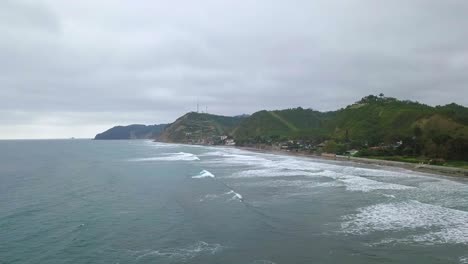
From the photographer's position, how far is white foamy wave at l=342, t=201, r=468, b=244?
59.1 ft

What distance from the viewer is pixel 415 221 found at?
826 inches

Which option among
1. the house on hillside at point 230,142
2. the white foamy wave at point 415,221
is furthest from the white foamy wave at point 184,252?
the house on hillside at point 230,142

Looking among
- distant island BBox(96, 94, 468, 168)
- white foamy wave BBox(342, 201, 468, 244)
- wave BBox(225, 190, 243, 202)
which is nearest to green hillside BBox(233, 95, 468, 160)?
distant island BBox(96, 94, 468, 168)

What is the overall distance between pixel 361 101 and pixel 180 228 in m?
150

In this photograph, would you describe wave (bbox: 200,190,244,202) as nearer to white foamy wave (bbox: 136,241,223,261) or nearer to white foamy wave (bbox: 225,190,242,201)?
white foamy wave (bbox: 225,190,242,201)

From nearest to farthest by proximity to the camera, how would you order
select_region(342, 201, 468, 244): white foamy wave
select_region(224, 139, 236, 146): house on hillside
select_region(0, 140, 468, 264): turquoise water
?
select_region(0, 140, 468, 264): turquoise water < select_region(342, 201, 468, 244): white foamy wave < select_region(224, 139, 236, 146): house on hillside

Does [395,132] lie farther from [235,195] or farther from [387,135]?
[235,195]

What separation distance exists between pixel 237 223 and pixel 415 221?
31.3 ft

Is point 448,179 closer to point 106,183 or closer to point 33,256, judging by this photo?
point 106,183

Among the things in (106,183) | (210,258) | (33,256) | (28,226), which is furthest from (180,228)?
(106,183)

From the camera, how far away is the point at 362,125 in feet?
378

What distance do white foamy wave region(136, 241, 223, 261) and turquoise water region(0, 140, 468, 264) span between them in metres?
0.04

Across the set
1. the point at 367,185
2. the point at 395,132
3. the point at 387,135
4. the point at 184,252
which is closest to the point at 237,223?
the point at 184,252

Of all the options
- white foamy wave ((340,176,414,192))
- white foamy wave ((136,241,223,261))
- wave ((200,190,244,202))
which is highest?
white foamy wave ((340,176,414,192))
